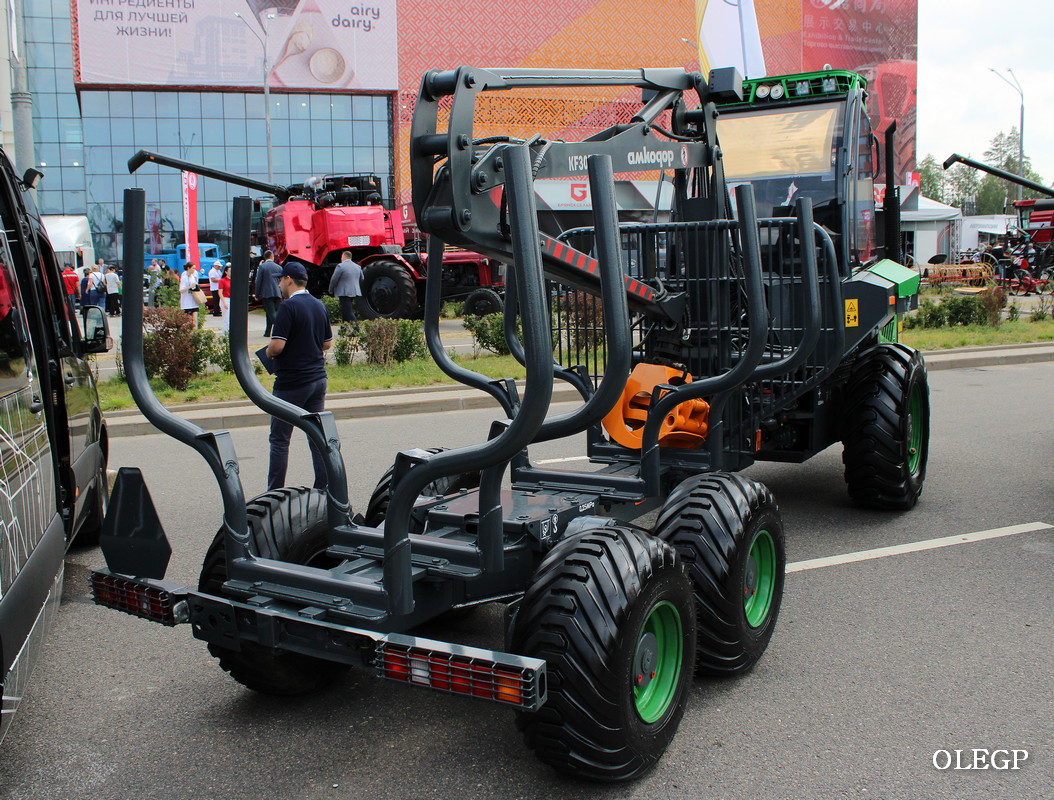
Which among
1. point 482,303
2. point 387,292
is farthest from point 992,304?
point 387,292

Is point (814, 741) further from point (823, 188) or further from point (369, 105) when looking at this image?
point (369, 105)

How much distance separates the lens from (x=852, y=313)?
630 centimetres

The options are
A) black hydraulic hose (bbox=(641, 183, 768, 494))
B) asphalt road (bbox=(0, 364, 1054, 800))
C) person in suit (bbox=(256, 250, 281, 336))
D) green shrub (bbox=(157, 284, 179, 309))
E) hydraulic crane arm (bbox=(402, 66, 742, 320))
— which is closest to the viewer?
asphalt road (bbox=(0, 364, 1054, 800))

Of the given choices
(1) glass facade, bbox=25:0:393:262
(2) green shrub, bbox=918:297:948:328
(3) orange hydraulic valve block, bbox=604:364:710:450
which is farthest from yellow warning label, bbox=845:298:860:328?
(1) glass facade, bbox=25:0:393:262

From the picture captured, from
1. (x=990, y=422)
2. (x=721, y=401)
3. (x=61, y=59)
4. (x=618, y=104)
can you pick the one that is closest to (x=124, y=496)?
(x=721, y=401)

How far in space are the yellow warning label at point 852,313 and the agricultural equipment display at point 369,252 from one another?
1497 cm

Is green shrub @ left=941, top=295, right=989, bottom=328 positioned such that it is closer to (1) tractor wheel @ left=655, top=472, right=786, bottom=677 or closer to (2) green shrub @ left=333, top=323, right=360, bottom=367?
(2) green shrub @ left=333, top=323, right=360, bottom=367

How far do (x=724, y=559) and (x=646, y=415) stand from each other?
77.6 inches

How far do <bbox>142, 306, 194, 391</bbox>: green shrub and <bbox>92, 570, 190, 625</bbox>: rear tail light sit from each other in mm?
9589

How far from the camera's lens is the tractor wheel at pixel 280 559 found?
3832 millimetres

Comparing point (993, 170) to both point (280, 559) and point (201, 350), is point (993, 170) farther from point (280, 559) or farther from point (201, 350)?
point (201, 350)

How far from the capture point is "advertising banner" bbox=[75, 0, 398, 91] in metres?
48.6

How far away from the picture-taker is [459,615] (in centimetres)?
482

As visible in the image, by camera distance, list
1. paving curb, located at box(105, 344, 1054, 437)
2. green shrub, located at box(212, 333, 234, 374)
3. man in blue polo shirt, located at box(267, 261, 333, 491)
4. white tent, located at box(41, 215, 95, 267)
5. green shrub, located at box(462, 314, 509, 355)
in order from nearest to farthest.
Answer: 1. man in blue polo shirt, located at box(267, 261, 333, 491)
2. paving curb, located at box(105, 344, 1054, 437)
3. green shrub, located at box(212, 333, 234, 374)
4. green shrub, located at box(462, 314, 509, 355)
5. white tent, located at box(41, 215, 95, 267)
